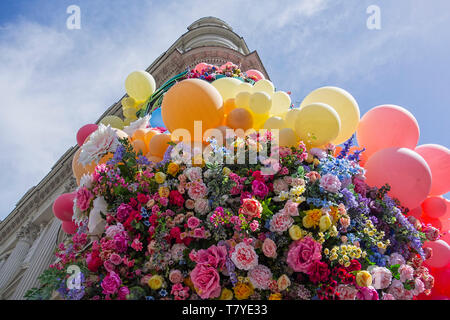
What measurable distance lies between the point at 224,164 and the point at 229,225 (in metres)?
0.71

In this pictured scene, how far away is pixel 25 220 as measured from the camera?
55.8ft

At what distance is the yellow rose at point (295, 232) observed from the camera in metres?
2.90

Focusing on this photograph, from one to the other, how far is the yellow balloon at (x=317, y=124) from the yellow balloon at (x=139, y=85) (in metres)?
3.76

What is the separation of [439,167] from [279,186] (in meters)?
2.56

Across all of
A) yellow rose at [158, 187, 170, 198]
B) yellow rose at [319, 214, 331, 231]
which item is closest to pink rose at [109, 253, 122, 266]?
yellow rose at [158, 187, 170, 198]

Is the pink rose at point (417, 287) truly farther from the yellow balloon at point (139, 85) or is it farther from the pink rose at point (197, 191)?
the yellow balloon at point (139, 85)

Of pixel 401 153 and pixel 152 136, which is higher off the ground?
pixel 152 136

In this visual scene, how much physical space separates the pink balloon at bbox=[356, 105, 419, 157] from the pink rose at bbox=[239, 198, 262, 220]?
2222mm

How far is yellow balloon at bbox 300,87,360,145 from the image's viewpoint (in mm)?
4102

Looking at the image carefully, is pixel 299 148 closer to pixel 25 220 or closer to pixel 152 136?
pixel 152 136

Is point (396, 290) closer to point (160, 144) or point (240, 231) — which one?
point (240, 231)
